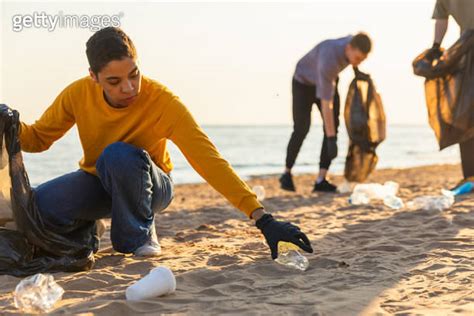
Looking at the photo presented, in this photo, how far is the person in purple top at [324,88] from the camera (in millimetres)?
5508

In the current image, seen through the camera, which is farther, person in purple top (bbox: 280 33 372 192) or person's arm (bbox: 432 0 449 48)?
person in purple top (bbox: 280 33 372 192)

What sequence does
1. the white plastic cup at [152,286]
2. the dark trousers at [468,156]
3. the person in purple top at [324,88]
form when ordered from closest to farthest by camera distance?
the white plastic cup at [152,286]
the dark trousers at [468,156]
the person in purple top at [324,88]

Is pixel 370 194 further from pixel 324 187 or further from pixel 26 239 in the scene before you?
pixel 26 239

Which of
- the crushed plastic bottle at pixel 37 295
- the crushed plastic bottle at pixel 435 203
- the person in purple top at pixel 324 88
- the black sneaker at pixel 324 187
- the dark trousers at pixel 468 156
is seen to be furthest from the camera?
the black sneaker at pixel 324 187

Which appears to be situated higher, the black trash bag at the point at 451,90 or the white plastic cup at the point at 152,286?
the black trash bag at the point at 451,90

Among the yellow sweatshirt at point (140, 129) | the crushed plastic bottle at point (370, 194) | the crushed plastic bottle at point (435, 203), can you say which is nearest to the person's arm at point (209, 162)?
the yellow sweatshirt at point (140, 129)

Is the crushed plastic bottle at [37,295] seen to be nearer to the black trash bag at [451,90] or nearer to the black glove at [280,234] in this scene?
the black glove at [280,234]

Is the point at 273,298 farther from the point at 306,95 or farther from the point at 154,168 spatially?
the point at 306,95

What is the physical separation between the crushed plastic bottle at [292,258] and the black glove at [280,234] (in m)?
0.13

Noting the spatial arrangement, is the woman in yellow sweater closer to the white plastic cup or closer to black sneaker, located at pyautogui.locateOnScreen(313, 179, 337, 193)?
the white plastic cup

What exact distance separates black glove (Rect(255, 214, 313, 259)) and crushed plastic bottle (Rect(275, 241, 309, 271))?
0.43 feet

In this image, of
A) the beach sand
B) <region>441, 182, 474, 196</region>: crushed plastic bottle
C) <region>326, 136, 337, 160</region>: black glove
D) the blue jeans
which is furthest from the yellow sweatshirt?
<region>326, 136, 337, 160</region>: black glove

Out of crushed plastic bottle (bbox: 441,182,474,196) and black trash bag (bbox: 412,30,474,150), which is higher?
black trash bag (bbox: 412,30,474,150)

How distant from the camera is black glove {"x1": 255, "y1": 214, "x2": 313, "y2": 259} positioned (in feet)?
8.23
